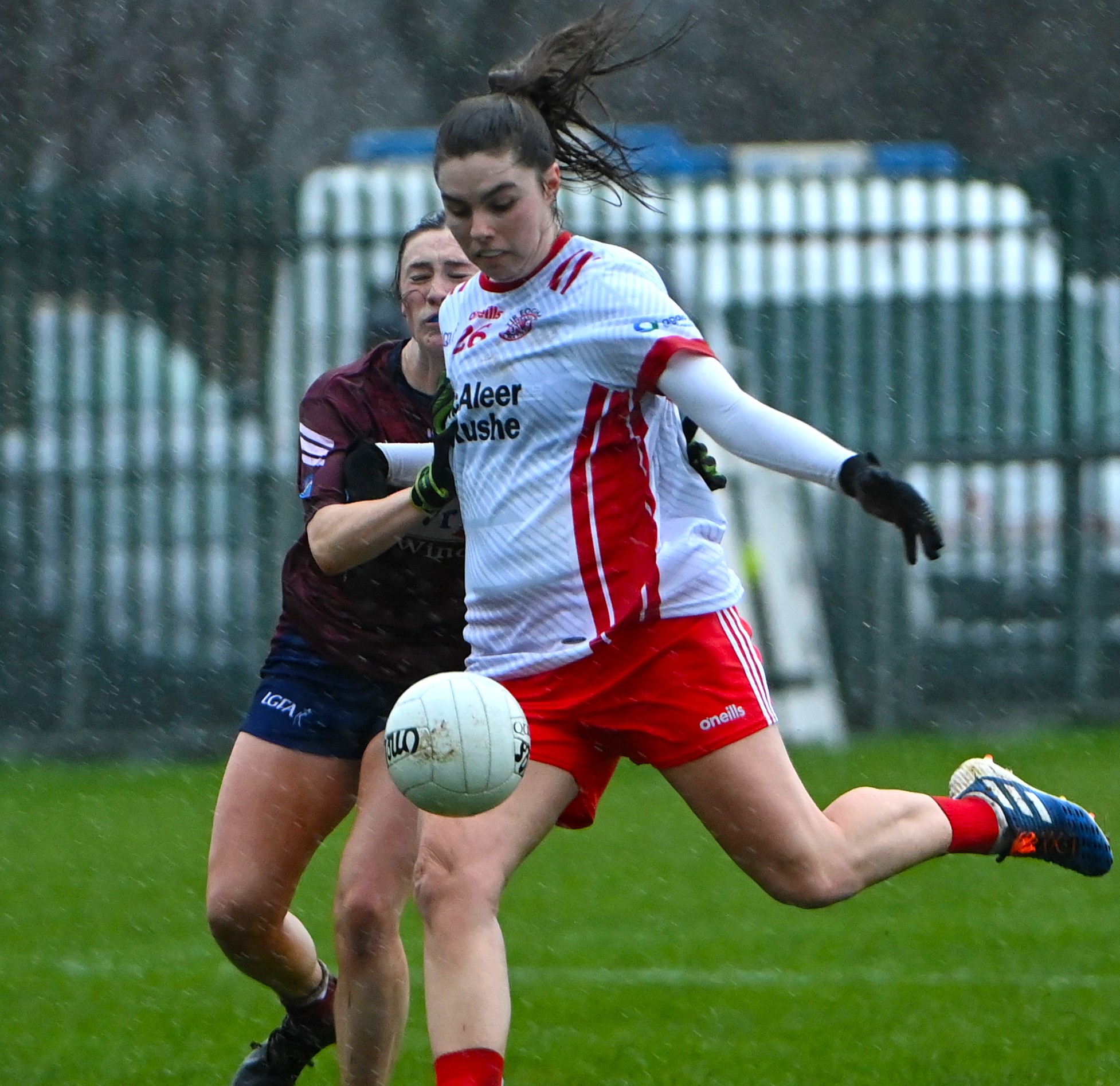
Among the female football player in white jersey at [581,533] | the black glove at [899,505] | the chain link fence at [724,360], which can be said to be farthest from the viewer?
the chain link fence at [724,360]

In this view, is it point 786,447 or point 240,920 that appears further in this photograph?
point 240,920

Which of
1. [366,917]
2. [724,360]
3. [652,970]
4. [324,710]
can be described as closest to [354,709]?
[324,710]

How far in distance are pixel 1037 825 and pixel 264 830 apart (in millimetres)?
1934

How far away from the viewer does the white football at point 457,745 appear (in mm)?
4152

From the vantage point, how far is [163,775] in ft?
37.4

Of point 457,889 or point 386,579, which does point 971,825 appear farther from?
point 386,579

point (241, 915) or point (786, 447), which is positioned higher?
point (786, 447)

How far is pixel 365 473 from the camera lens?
4.82 metres

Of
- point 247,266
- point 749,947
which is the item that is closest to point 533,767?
point 749,947

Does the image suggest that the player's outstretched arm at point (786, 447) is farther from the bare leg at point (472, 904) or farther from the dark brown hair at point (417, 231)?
the dark brown hair at point (417, 231)

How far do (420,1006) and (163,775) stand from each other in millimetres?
5214

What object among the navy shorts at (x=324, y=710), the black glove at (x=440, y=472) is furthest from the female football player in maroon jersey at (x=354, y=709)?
the black glove at (x=440, y=472)

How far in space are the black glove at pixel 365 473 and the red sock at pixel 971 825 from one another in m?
1.56

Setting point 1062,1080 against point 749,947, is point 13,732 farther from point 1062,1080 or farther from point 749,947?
point 1062,1080
